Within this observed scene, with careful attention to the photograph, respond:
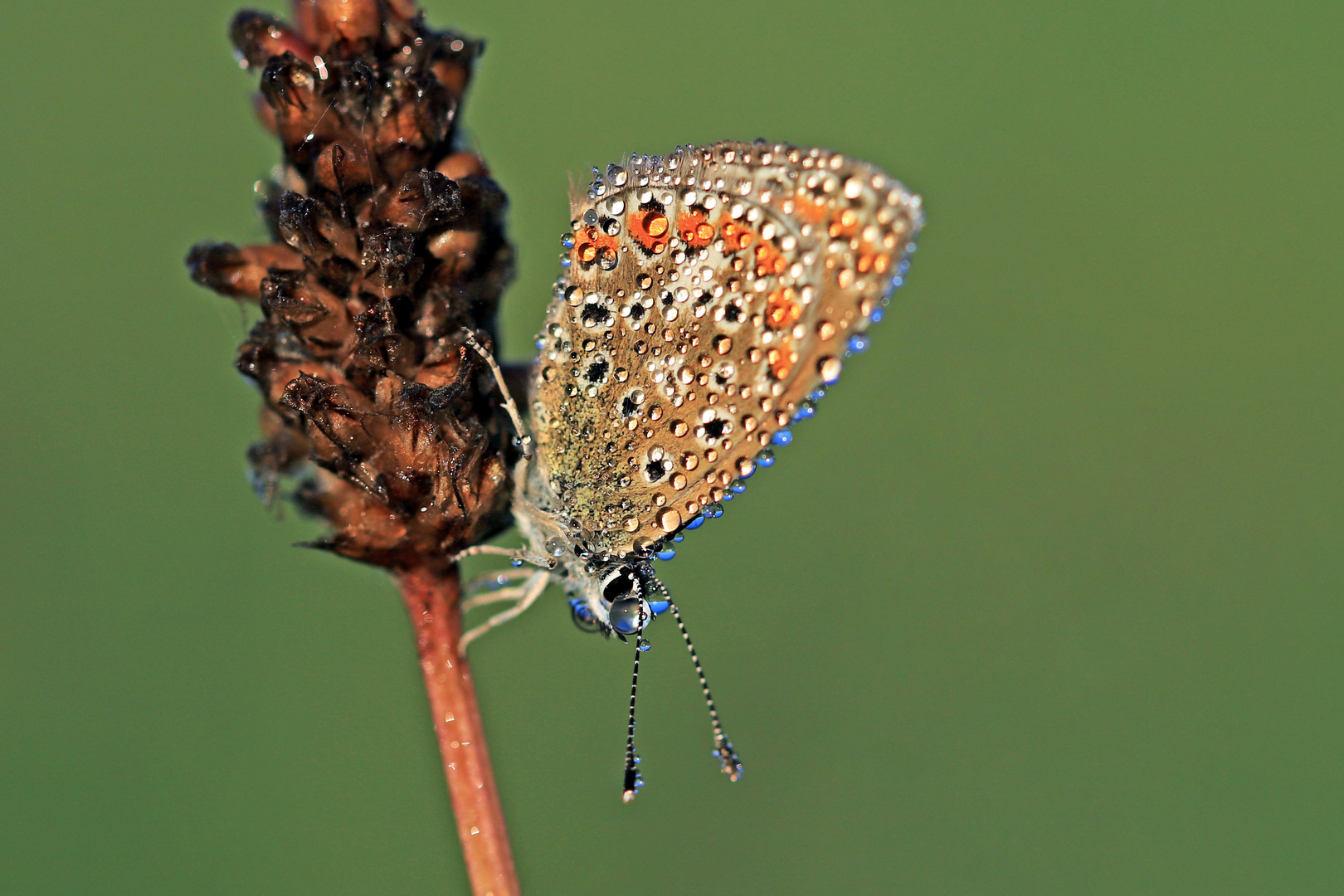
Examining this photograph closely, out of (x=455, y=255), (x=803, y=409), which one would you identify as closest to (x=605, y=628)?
(x=803, y=409)

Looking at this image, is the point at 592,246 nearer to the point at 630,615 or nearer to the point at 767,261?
the point at 767,261

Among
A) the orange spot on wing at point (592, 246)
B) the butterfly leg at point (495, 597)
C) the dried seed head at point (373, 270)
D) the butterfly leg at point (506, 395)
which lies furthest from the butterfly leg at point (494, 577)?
the orange spot on wing at point (592, 246)

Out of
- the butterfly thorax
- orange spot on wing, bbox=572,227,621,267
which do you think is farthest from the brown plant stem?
orange spot on wing, bbox=572,227,621,267

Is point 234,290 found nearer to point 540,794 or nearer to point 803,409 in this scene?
point 803,409

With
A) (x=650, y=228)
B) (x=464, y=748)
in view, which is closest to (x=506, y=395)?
(x=650, y=228)

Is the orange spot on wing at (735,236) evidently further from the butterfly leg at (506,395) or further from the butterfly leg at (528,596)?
the butterfly leg at (528,596)
